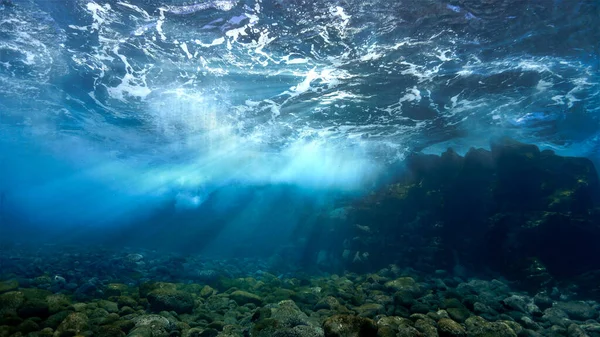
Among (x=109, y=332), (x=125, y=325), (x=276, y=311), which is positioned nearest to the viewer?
(x=109, y=332)

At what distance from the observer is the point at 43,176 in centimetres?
7169

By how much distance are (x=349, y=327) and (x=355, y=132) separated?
802 inches

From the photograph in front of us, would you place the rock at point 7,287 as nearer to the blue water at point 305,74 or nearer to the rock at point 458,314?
the blue water at point 305,74

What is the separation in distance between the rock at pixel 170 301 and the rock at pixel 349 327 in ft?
15.3

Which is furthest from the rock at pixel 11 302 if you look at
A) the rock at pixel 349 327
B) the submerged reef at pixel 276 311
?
the rock at pixel 349 327

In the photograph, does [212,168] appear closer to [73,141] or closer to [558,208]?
[73,141]

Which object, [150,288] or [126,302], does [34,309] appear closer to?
[126,302]

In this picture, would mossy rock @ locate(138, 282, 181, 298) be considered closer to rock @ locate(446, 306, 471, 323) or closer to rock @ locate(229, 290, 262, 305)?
rock @ locate(229, 290, 262, 305)

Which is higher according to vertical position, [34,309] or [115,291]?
[34,309]

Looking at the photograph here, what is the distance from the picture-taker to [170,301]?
8.55m

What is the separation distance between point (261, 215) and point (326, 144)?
2355cm

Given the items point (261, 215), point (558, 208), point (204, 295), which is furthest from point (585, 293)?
point (261, 215)

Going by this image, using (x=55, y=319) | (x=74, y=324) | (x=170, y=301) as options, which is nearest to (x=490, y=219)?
(x=170, y=301)

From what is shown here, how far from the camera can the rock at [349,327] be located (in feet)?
20.6
